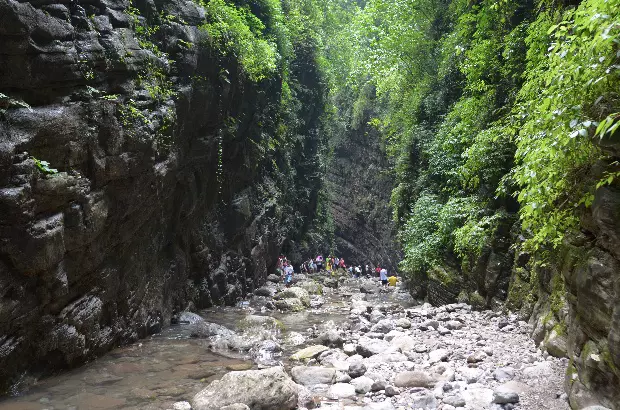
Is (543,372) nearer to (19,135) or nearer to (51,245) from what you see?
(51,245)

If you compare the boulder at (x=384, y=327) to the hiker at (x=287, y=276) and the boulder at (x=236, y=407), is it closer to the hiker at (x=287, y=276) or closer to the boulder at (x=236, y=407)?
the boulder at (x=236, y=407)

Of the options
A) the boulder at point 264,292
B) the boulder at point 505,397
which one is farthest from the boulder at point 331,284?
the boulder at point 505,397

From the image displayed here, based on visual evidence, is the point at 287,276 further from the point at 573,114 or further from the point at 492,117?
the point at 573,114

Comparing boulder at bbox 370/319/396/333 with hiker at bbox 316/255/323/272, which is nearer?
boulder at bbox 370/319/396/333

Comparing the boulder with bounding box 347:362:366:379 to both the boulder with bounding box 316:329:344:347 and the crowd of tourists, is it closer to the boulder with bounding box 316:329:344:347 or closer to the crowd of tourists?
the boulder with bounding box 316:329:344:347

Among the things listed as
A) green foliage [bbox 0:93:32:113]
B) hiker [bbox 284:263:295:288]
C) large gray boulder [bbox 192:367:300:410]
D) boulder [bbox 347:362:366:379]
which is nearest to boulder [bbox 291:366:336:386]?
boulder [bbox 347:362:366:379]

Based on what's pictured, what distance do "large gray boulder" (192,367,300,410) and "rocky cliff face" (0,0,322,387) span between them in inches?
131

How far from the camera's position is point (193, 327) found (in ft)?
39.7

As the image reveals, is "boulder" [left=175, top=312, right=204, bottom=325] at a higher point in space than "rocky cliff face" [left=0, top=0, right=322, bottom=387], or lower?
lower

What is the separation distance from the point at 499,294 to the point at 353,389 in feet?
17.9

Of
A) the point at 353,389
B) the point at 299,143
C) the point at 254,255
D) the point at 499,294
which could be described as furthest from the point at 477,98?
the point at 299,143

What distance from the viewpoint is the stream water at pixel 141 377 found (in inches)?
266

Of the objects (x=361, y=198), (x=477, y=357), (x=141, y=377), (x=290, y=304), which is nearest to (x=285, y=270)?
(x=290, y=304)

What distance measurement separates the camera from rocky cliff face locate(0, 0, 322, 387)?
6.92 m
